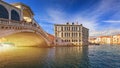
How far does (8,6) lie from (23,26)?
6711 millimetres

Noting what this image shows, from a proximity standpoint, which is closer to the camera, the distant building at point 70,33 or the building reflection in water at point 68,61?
the building reflection in water at point 68,61

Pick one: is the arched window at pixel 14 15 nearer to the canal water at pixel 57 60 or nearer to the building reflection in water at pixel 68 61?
the canal water at pixel 57 60

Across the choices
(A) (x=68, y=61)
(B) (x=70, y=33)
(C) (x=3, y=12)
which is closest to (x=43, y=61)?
(A) (x=68, y=61)

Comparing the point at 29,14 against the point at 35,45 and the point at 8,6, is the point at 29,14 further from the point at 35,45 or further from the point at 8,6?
the point at 8,6

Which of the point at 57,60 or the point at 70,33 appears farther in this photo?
the point at 70,33

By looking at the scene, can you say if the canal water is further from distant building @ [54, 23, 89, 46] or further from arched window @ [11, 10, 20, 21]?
distant building @ [54, 23, 89, 46]

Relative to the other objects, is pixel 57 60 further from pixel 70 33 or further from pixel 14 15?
pixel 70 33

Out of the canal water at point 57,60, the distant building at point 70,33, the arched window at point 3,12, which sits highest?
the arched window at point 3,12

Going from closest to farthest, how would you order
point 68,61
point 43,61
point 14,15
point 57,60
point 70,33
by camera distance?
point 68,61 → point 43,61 → point 57,60 → point 14,15 → point 70,33

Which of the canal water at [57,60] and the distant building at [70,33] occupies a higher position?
the distant building at [70,33]

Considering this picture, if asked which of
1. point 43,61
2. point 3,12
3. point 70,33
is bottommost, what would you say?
point 43,61

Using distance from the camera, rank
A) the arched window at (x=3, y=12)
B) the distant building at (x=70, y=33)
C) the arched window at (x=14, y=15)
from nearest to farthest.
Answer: the arched window at (x=3, y=12) → the arched window at (x=14, y=15) → the distant building at (x=70, y=33)

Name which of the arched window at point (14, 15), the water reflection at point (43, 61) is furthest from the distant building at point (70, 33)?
the water reflection at point (43, 61)

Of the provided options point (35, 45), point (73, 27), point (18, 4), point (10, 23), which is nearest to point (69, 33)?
point (73, 27)
